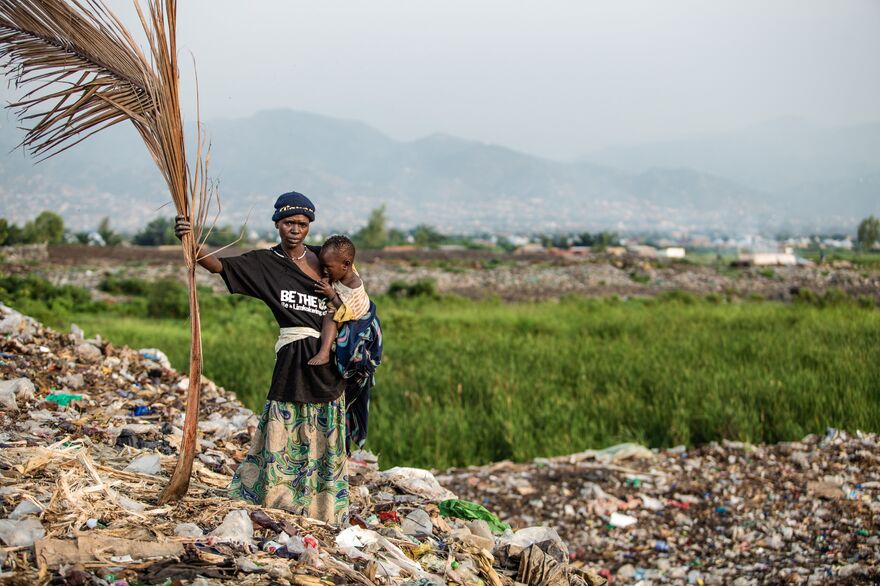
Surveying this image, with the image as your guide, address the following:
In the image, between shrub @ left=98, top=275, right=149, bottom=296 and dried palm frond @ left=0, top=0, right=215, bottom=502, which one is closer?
dried palm frond @ left=0, top=0, right=215, bottom=502

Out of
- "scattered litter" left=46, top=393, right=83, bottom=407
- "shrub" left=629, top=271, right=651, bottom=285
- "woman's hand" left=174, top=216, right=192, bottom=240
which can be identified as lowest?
"shrub" left=629, top=271, right=651, bottom=285

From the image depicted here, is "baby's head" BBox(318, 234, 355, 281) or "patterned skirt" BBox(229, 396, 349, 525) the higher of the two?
"baby's head" BBox(318, 234, 355, 281)

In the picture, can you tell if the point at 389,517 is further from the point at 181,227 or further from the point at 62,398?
the point at 62,398

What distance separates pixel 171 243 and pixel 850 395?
135 feet

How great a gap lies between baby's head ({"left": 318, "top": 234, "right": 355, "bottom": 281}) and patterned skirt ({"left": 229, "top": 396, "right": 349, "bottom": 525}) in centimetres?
65

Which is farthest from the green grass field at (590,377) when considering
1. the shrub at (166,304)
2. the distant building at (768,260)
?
the distant building at (768,260)

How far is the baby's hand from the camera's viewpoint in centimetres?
357

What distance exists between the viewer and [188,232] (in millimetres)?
3326

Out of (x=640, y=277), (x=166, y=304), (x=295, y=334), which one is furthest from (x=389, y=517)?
(x=640, y=277)

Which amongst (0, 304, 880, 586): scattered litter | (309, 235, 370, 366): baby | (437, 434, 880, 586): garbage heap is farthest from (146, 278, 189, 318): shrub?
(309, 235, 370, 366): baby

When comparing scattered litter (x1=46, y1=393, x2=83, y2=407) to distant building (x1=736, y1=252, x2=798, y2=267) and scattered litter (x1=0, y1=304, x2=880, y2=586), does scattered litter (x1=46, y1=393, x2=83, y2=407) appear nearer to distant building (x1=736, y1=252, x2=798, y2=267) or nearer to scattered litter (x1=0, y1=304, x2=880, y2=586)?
scattered litter (x1=0, y1=304, x2=880, y2=586)

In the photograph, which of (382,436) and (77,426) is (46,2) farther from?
A: (382,436)

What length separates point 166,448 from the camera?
15.3 feet

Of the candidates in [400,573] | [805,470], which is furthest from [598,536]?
[400,573]
